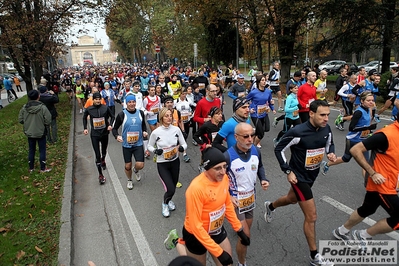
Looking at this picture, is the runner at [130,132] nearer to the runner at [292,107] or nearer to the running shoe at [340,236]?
the running shoe at [340,236]

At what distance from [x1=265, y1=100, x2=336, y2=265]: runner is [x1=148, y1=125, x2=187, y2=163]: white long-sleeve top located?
1.93 metres

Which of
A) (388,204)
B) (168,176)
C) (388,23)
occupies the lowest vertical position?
(168,176)

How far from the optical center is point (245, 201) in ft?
11.4

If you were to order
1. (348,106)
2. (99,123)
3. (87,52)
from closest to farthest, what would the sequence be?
(99,123), (348,106), (87,52)

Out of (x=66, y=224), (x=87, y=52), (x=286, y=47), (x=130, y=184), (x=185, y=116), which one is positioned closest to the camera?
(x=66, y=224)

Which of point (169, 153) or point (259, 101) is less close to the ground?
point (259, 101)

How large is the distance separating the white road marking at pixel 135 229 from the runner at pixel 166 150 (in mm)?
531

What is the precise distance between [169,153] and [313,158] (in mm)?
2335

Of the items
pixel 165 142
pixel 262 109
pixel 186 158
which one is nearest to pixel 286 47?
pixel 262 109

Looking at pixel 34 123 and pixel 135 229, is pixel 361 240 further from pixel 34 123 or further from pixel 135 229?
pixel 34 123

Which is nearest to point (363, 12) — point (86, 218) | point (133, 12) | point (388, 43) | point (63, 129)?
point (388, 43)

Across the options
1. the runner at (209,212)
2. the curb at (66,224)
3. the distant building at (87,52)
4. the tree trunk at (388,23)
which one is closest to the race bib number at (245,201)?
the runner at (209,212)

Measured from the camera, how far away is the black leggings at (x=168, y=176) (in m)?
5.00

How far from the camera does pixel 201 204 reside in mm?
2684
